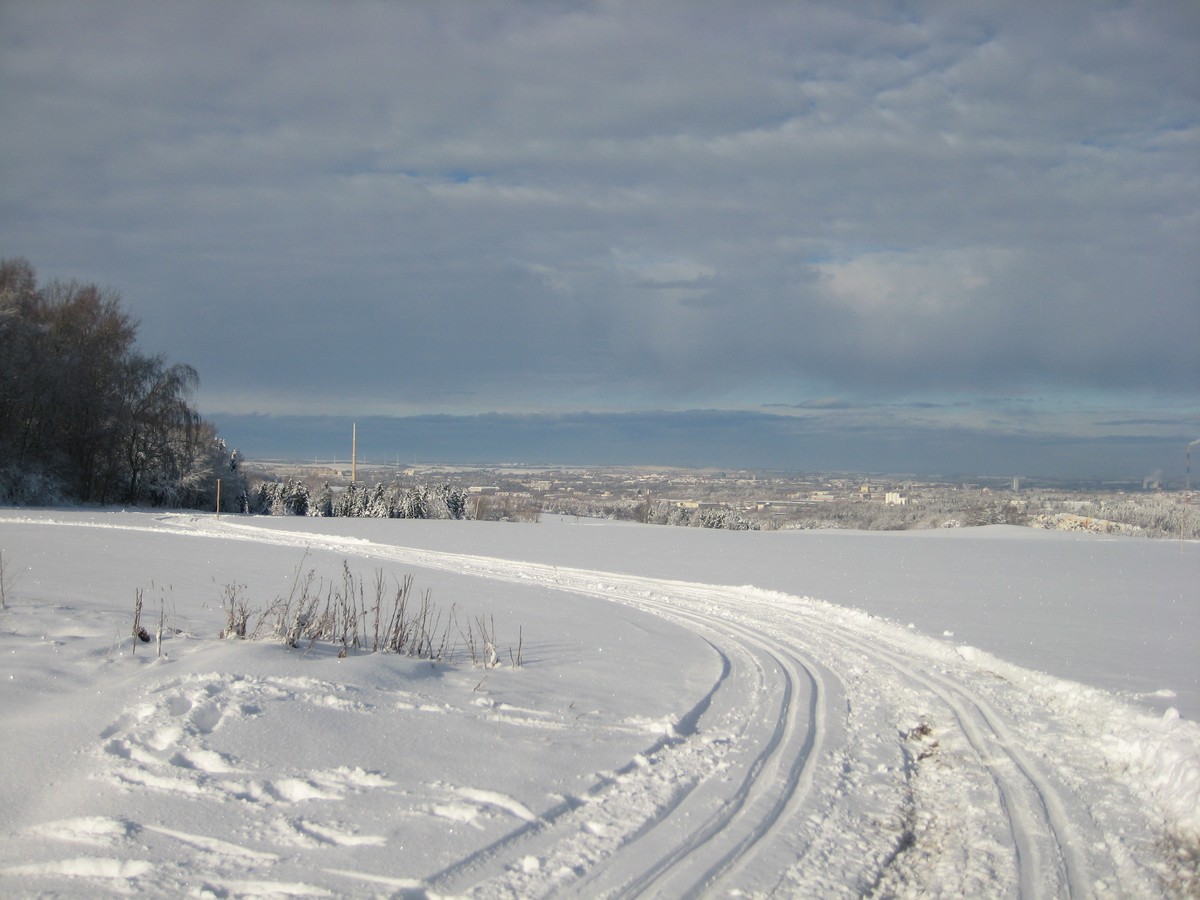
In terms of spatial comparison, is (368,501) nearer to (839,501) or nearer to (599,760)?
(839,501)

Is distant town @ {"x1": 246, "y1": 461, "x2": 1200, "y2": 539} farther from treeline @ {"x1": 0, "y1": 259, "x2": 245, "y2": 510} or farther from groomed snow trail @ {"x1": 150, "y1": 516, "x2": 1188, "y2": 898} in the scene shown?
groomed snow trail @ {"x1": 150, "y1": 516, "x2": 1188, "y2": 898}

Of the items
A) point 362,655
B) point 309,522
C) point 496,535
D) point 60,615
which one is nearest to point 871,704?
point 362,655

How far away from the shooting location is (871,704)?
6.92 metres

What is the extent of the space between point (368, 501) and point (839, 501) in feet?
112

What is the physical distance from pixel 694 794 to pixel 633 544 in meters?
22.7

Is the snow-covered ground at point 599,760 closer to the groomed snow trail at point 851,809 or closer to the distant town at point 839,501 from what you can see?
the groomed snow trail at point 851,809

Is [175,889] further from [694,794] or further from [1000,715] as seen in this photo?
[1000,715]

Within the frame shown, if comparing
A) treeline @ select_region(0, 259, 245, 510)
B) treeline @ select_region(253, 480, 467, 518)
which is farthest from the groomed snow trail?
treeline @ select_region(253, 480, 467, 518)

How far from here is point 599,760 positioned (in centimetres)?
507

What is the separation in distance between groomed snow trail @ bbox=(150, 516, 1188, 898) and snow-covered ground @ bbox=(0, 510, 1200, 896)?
0.02 metres

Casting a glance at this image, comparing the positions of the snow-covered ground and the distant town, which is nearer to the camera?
the snow-covered ground

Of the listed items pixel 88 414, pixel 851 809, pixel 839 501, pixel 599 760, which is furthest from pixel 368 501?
pixel 851 809

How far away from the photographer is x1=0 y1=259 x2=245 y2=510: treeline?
36.9 meters

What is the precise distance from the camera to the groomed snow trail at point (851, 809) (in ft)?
12.1
